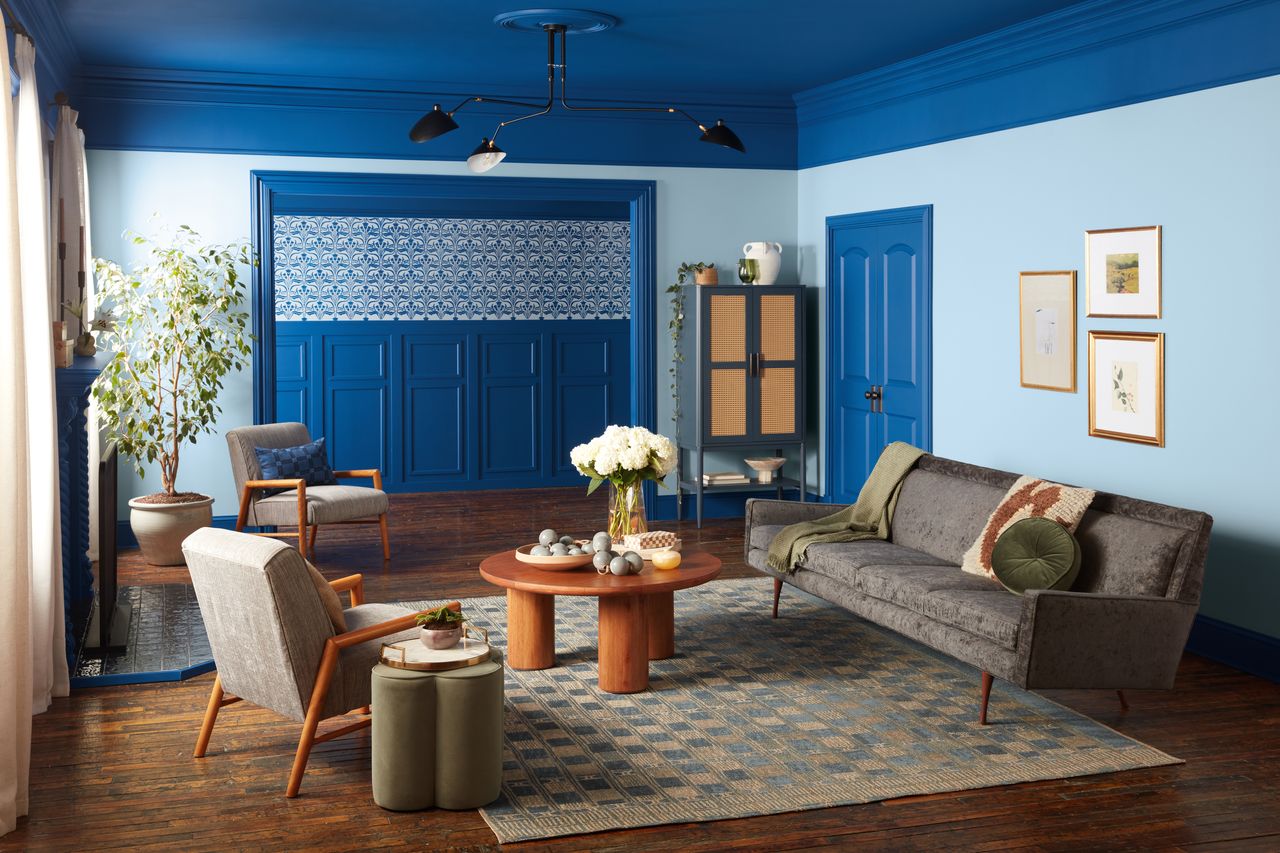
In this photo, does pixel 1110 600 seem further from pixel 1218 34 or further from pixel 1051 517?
pixel 1218 34

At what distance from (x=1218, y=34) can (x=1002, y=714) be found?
2.93m

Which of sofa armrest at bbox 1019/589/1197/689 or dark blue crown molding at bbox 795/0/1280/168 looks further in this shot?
dark blue crown molding at bbox 795/0/1280/168

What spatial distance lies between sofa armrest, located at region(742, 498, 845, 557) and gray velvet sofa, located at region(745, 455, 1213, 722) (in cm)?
57

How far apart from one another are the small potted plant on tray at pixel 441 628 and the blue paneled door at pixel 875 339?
423cm

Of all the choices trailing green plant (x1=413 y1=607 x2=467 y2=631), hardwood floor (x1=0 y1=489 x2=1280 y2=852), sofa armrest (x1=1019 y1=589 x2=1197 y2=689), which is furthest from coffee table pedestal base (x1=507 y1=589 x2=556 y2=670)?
sofa armrest (x1=1019 y1=589 x2=1197 y2=689)

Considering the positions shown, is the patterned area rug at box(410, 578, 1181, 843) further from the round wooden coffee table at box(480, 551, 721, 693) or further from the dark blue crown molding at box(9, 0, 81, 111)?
the dark blue crown molding at box(9, 0, 81, 111)

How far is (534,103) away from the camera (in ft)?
27.9

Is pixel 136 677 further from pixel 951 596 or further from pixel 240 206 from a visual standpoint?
pixel 240 206

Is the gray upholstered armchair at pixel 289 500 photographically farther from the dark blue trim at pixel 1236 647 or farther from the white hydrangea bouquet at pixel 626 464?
the dark blue trim at pixel 1236 647

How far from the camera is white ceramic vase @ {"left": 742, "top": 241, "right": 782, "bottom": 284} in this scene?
867 cm

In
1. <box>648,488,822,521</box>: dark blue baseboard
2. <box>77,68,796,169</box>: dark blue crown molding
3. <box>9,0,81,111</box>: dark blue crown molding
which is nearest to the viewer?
<box>9,0,81,111</box>: dark blue crown molding

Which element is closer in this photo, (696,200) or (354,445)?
(696,200)

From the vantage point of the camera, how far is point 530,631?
5.19 m

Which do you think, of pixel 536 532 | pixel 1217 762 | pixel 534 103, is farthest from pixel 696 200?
pixel 1217 762
